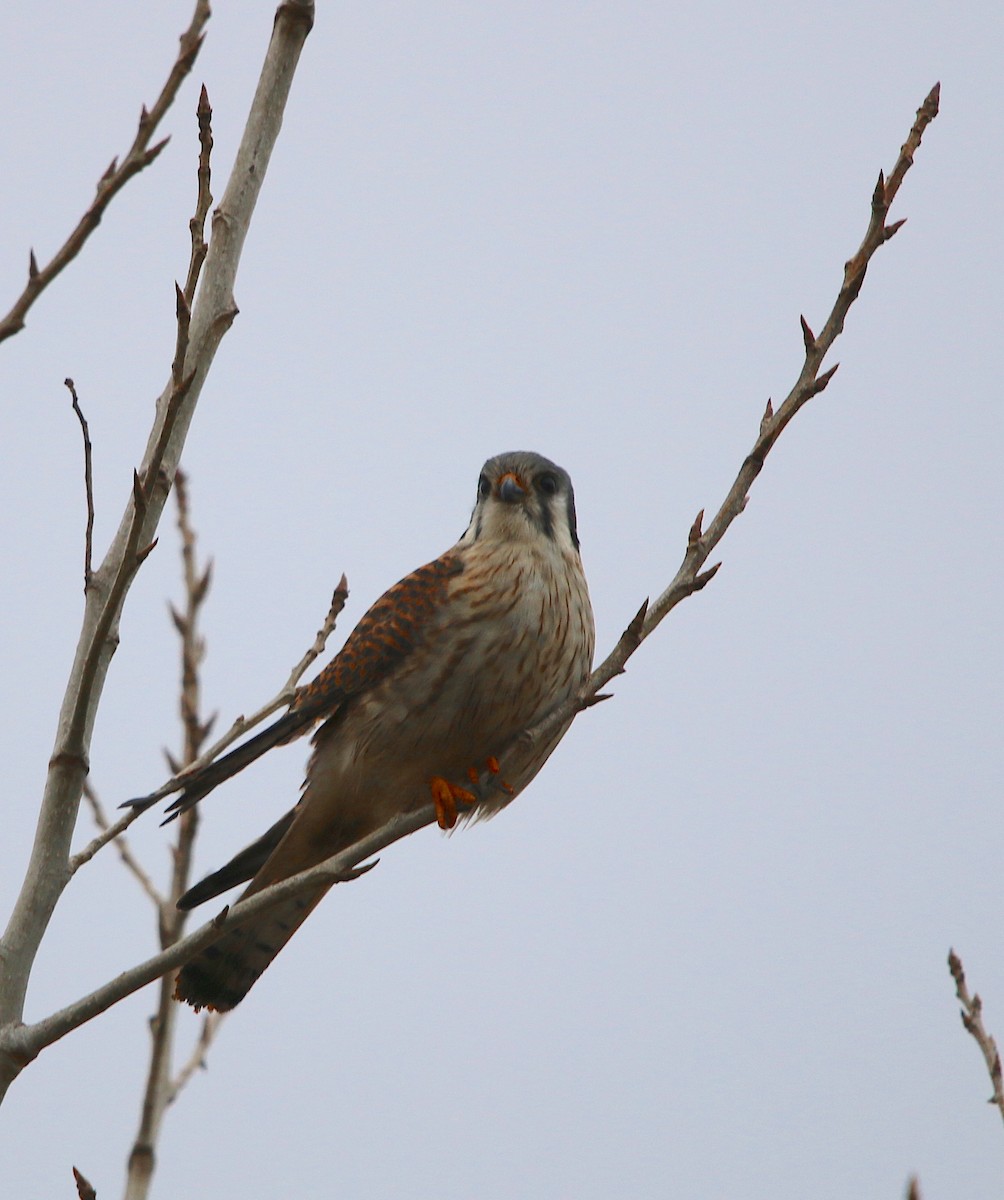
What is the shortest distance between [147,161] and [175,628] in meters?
1.57

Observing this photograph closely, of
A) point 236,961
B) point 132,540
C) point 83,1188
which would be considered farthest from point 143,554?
point 236,961

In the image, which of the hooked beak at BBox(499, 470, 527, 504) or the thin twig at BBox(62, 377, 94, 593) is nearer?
the thin twig at BBox(62, 377, 94, 593)

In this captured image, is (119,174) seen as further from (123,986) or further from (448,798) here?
(448,798)

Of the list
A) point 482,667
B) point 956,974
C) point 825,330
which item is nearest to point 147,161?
point 825,330

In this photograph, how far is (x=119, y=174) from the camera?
198 cm

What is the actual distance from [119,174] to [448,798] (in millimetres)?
1585

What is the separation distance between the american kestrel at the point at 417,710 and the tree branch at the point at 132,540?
992mm

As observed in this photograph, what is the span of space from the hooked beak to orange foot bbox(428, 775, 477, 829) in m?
0.85

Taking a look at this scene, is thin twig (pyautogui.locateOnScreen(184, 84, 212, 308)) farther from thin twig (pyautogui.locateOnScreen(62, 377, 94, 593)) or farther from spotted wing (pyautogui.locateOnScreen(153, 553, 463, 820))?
spotted wing (pyautogui.locateOnScreen(153, 553, 463, 820))

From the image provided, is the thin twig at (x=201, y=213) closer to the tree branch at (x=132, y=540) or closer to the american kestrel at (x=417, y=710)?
the tree branch at (x=132, y=540)

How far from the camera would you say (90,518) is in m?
2.11

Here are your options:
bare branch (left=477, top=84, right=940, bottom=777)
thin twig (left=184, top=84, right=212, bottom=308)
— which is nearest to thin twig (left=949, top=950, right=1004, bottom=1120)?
bare branch (left=477, top=84, right=940, bottom=777)

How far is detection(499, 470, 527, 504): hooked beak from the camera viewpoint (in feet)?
12.0

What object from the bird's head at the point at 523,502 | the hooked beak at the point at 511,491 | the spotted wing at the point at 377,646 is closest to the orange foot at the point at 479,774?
the spotted wing at the point at 377,646
